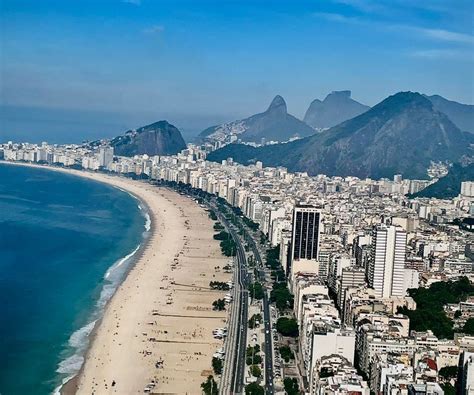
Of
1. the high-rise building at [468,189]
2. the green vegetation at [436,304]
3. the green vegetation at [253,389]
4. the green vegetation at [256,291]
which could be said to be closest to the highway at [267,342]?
the green vegetation at [256,291]

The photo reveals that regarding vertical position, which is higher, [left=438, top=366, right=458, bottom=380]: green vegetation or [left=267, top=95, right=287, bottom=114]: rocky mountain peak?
[left=267, top=95, right=287, bottom=114]: rocky mountain peak

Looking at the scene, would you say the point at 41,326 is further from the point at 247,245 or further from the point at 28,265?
the point at 247,245

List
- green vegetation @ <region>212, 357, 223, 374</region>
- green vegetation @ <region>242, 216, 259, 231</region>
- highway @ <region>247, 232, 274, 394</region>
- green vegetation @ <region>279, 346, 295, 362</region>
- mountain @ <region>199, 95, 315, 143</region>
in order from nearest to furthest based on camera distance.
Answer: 1. highway @ <region>247, 232, 274, 394</region>
2. green vegetation @ <region>212, 357, 223, 374</region>
3. green vegetation @ <region>279, 346, 295, 362</region>
4. green vegetation @ <region>242, 216, 259, 231</region>
5. mountain @ <region>199, 95, 315, 143</region>

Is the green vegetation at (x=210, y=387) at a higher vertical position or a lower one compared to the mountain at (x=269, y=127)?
lower

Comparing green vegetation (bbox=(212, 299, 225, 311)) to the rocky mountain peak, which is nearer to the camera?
green vegetation (bbox=(212, 299, 225, 311))

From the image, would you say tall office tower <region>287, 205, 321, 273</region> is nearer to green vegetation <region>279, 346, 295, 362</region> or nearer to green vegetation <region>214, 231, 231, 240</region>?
green vegetation <region>279, 346, 295, 362</region>

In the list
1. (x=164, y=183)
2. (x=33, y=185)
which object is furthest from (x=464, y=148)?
(x=33, y=185)

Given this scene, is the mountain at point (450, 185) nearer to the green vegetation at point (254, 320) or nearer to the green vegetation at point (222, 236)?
the green vegetation at point (222, 236)

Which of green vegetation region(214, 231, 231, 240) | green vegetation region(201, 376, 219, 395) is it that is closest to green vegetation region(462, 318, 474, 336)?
green vegetation region(201, 376, 219, 395)
